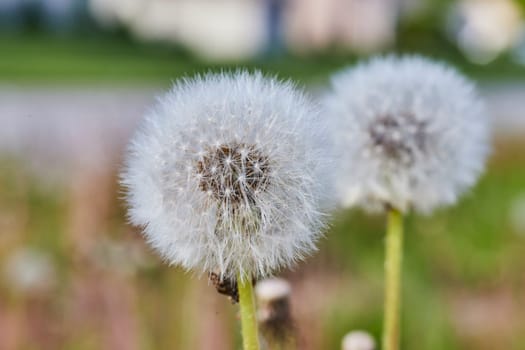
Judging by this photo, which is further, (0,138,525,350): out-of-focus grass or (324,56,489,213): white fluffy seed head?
(0,138,525,350): out-of-focus grass

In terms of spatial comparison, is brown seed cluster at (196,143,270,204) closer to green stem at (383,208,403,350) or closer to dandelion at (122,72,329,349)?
dandelion at (122,72,329,349)

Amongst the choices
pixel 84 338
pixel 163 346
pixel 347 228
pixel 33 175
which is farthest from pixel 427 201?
pixel 33 175

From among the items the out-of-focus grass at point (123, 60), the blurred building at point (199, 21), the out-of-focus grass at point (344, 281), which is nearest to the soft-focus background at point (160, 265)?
the out-of-focus grass at point (344, 281)

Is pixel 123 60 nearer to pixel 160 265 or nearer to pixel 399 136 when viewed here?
pixel 160 265

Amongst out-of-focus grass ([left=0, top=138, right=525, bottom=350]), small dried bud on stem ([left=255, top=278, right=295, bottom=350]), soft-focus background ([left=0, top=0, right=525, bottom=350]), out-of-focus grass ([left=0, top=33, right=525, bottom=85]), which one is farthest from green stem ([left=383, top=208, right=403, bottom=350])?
out-of-focus grass ([left=0, top=33, right=525, bottom=85])

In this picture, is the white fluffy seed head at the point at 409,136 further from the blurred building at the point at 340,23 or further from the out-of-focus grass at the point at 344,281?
the blurred building at the point at 340,23

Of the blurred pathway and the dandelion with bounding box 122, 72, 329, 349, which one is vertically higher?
the blurred pathway
